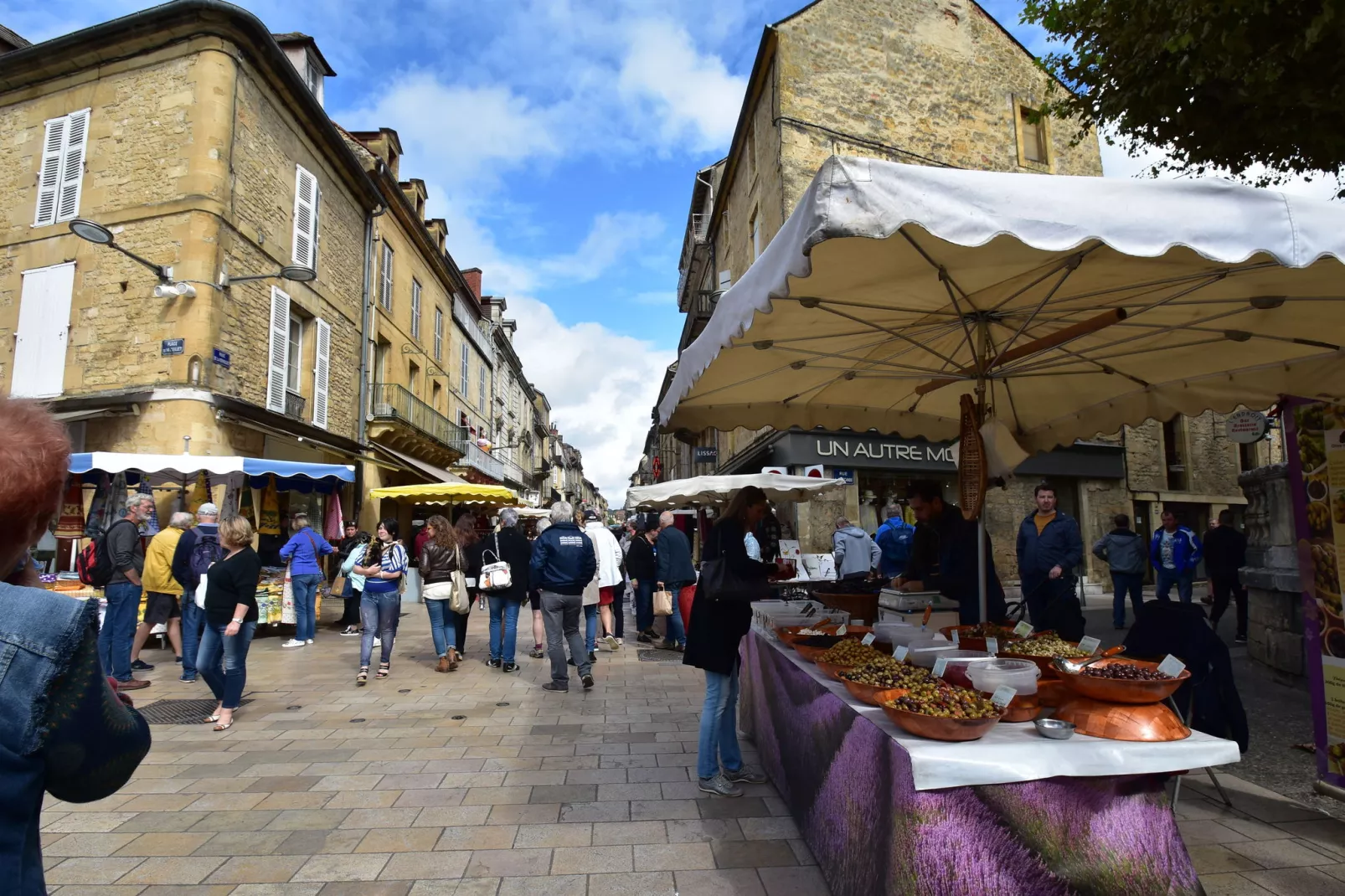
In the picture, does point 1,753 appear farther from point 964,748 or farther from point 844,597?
point 844,597

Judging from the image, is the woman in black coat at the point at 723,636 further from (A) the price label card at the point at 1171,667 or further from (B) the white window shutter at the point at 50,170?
(B) the white window shutter at the point at 50,170

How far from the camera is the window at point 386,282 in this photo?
66.7 feet

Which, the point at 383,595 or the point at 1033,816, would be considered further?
the point at 383,595

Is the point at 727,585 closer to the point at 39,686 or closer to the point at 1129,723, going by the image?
the point at 1129,723

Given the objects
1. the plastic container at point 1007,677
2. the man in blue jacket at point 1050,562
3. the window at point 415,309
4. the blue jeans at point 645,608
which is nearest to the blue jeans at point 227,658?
the plastic container at point 1007,677

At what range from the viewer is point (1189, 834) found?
3.45 metres

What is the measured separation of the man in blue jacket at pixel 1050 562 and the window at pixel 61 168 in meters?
16.3

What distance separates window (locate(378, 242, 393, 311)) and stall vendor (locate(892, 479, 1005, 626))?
1838 cm

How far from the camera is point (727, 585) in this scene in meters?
3.99

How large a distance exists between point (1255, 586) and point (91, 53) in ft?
63.0

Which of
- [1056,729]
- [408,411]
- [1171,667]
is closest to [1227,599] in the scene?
[1171,667]

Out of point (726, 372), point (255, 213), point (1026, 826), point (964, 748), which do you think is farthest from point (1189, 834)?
point (255, 213)

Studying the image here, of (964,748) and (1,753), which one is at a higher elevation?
(1,753)

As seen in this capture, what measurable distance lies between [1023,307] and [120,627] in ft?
27.4
